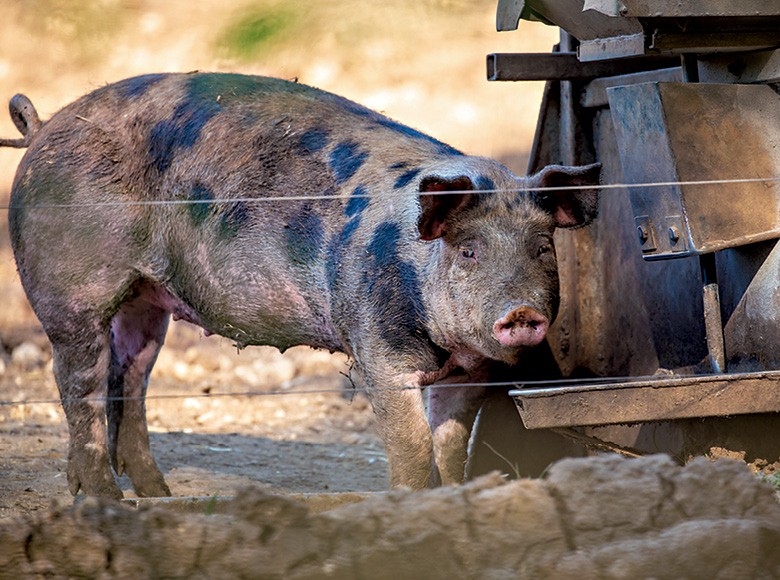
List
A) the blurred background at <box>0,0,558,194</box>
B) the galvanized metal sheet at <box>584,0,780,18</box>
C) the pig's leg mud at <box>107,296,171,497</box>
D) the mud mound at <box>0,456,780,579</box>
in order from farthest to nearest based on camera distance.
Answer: the blurred background at <box>0,0,558,194</box> → the pig's leg mud at <box>107,296,171,497</box> → the galvanized metal sheet at <box>584,0,780,18</box> → the mud mound at <box>0,456,780,579</box>

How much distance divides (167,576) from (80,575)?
0.20m

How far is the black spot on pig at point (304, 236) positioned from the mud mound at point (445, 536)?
7.43 ft

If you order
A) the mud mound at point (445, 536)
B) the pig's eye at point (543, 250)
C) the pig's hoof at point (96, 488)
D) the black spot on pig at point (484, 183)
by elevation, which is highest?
the black spot on pig at point (484, 183)

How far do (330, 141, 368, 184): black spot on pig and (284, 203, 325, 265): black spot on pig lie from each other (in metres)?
0.18

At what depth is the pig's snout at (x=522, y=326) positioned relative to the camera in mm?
4363

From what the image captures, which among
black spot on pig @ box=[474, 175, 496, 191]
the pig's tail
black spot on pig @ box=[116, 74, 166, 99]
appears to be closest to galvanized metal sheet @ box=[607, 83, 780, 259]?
black spot on pig @ box=[474, 175, 496, 191]

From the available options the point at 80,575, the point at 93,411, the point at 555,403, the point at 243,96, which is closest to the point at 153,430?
the point at 93,411

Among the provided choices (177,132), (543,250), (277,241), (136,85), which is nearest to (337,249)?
(277,241)

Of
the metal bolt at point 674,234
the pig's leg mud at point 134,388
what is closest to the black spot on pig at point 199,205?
the pig's leg mud at point 134,388

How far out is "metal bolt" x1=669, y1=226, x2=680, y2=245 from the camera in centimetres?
430

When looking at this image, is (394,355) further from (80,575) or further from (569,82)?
(80,575)

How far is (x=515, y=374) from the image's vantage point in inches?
207

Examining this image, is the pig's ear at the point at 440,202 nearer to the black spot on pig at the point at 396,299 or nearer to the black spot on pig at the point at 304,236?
the black spot on pig at the point at 396,299

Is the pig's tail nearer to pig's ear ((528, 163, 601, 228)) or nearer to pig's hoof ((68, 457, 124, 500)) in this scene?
pig's hoof ((68, 457, 124, 500))
